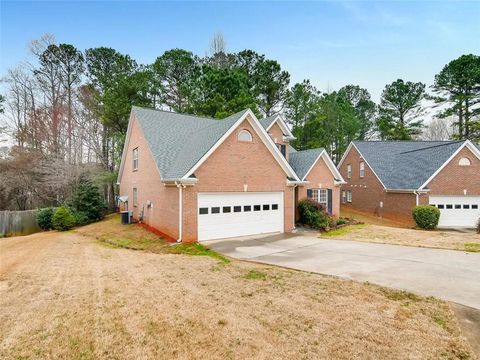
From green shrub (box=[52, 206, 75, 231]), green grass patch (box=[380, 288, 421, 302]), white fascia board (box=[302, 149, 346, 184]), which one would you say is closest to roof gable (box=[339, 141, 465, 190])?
white fascia board (box=[302, 149, 346, 184])

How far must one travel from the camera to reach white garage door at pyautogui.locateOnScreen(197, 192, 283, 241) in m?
13.2

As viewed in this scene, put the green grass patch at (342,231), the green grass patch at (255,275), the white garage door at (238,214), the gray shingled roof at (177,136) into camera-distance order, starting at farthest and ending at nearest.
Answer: the green grass patch at (342,231)
the gray shingled roof at (177,136)
the white garage door at (238,214)
the green grass patch at (255,275)

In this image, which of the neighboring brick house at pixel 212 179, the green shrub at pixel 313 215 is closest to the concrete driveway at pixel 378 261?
the neighboring brick house at pixel 212 179

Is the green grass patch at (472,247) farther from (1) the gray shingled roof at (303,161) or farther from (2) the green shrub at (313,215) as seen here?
(1) the gray shingled roof at (303,161)

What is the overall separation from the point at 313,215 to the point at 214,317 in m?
13.6

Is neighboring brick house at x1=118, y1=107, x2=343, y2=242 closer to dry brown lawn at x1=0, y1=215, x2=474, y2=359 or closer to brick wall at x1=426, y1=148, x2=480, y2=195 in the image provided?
dry brown lawn at x1=0, y1=215, x2=474, y2=359

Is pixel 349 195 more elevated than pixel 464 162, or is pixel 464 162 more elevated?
pixel 464 162

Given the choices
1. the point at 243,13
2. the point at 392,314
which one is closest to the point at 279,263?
the point at 392,314

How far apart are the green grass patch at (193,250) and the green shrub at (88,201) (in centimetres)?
1341

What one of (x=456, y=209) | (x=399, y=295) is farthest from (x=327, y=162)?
(x=399, y=295)

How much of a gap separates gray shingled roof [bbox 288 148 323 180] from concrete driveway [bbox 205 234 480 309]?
22.7 feet

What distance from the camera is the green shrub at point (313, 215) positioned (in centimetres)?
1734

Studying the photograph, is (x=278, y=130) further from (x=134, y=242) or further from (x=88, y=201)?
(x=88, y=201)

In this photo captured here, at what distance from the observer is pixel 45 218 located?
66.7 feet
